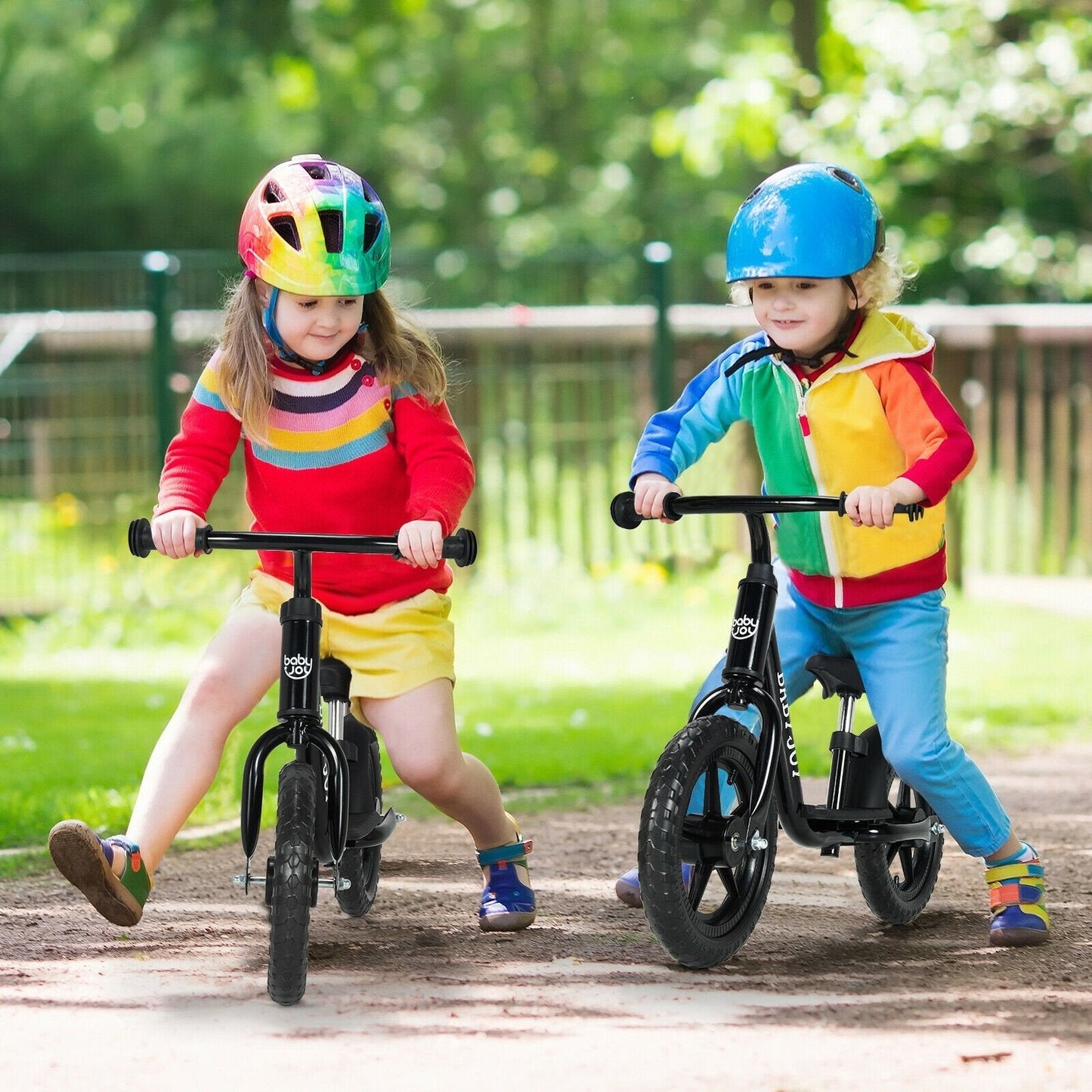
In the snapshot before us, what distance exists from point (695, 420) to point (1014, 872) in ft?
4.05

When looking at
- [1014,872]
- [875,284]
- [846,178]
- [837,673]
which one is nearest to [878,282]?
[875,284]

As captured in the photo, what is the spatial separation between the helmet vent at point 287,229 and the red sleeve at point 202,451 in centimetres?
39

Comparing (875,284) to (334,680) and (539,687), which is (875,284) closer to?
(334,680)

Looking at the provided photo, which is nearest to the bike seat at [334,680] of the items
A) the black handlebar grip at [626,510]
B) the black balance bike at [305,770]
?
the black balance bike at [305,770]

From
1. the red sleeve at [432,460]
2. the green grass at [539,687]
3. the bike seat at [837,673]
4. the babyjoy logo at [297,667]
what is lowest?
the green grass at [539,687]

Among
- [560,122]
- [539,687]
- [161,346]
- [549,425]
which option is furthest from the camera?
[560,122]

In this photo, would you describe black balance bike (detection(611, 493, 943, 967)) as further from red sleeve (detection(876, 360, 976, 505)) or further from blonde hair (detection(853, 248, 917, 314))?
blonde hair (detection(853, 248, 917, 314))

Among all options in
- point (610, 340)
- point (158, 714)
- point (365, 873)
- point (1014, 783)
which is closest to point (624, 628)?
point (610, 340)

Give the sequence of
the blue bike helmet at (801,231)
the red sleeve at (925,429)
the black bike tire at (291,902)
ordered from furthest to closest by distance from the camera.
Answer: the blue bike helmet at (801,231), the red sleeve at (925,429), the black bike tire at (291,902)

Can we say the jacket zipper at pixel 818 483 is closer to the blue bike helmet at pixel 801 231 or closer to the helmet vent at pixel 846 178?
the blue bike helmet at pixel 801 231

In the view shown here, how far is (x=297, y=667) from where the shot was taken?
3.70 m

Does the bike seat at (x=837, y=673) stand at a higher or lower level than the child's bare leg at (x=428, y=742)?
higher

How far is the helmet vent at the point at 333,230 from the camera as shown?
386 centimetres

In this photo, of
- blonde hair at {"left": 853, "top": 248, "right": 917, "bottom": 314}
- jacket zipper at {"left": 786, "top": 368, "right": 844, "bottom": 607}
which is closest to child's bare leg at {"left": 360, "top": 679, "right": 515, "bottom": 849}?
jacket zipper at {"left": 786, "top": 368, "right": 844, "bottom": 607}
